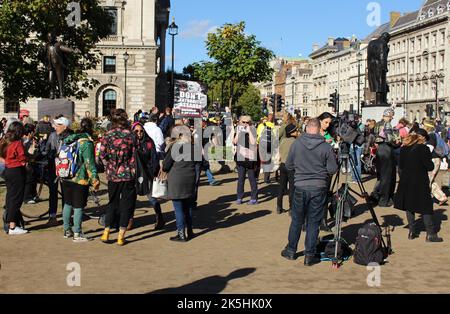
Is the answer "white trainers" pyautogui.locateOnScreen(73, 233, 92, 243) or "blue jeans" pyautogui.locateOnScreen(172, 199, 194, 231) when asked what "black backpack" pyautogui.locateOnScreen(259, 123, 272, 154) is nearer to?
"blue jeans" pyautogui.locateOnScreen(172, 199, 194, 231)

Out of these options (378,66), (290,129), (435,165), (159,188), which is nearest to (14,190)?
(159,188)

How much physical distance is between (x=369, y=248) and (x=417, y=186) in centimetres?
223

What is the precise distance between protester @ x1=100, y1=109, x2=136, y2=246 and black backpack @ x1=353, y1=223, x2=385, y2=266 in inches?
136

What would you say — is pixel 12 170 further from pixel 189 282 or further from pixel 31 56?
pixel 31 56

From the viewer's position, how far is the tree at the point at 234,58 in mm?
44188

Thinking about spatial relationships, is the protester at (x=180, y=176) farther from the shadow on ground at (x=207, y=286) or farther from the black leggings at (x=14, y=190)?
the black leggings at (x=14, y=190)

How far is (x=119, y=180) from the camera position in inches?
364

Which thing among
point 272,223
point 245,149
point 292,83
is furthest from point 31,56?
point 292,83

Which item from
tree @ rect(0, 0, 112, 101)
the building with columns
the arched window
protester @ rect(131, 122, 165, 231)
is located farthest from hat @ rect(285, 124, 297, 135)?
the arched window

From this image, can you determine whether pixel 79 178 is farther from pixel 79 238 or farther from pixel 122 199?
pixel 79 238

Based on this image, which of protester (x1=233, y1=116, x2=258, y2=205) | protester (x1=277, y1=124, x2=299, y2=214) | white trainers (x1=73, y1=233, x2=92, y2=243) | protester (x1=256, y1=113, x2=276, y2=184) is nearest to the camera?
white trainers (x1=73, y1=233, x2=92, y2=243)

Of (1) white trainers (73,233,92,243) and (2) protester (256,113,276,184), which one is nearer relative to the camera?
(1) white trainers (73,233,92,243)

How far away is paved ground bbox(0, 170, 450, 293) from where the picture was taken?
7.06m

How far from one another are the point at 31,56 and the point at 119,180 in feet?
75.1
